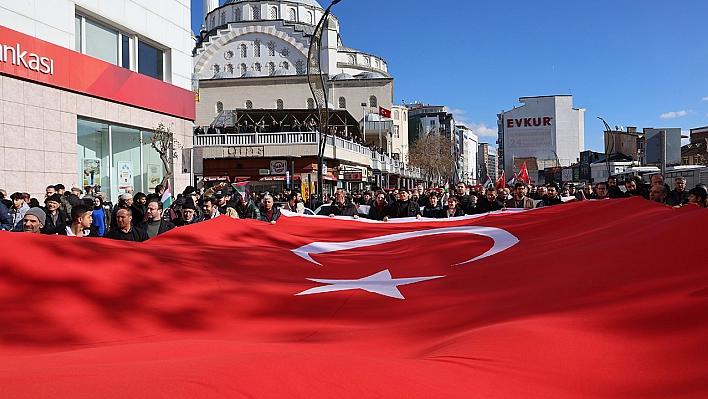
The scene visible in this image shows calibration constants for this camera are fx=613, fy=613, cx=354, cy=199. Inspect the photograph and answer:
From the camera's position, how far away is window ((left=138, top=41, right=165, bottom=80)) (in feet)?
72.1

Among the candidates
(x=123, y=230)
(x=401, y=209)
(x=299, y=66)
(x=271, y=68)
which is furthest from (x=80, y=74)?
(x=271, y=68)

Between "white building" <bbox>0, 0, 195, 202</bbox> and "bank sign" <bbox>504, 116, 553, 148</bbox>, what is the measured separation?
99353 millimetres

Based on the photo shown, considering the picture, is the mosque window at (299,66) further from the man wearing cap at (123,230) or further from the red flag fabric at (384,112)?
the man wearing cap at (123,230)

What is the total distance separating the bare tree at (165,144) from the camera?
2205 centimetres

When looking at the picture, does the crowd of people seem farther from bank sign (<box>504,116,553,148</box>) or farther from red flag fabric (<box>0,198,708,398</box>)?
bank sign (<box>504,116,553,148</box>)

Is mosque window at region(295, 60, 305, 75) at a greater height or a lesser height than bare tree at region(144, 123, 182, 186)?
greater

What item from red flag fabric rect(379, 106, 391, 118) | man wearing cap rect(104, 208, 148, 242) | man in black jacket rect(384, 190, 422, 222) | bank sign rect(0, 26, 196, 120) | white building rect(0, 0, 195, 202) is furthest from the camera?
red flag fabric rect(379, 106, 391, 118)

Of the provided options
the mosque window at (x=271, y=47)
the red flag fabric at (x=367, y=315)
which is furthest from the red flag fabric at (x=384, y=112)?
the red flag fabric at (x=367, y=315)

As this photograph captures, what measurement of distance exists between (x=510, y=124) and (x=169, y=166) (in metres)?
102

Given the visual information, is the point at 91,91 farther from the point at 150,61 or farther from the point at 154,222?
the point at 154,222

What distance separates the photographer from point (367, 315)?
4797 millimetres

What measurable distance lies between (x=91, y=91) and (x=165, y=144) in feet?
13.3

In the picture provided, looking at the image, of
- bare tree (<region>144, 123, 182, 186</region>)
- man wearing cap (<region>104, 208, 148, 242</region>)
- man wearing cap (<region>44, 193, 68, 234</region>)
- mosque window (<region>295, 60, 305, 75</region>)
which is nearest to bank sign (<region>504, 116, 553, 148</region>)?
mosque window (<region>295, 60, 305, 75</region>)

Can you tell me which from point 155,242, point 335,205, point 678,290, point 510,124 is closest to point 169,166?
point 335,205
